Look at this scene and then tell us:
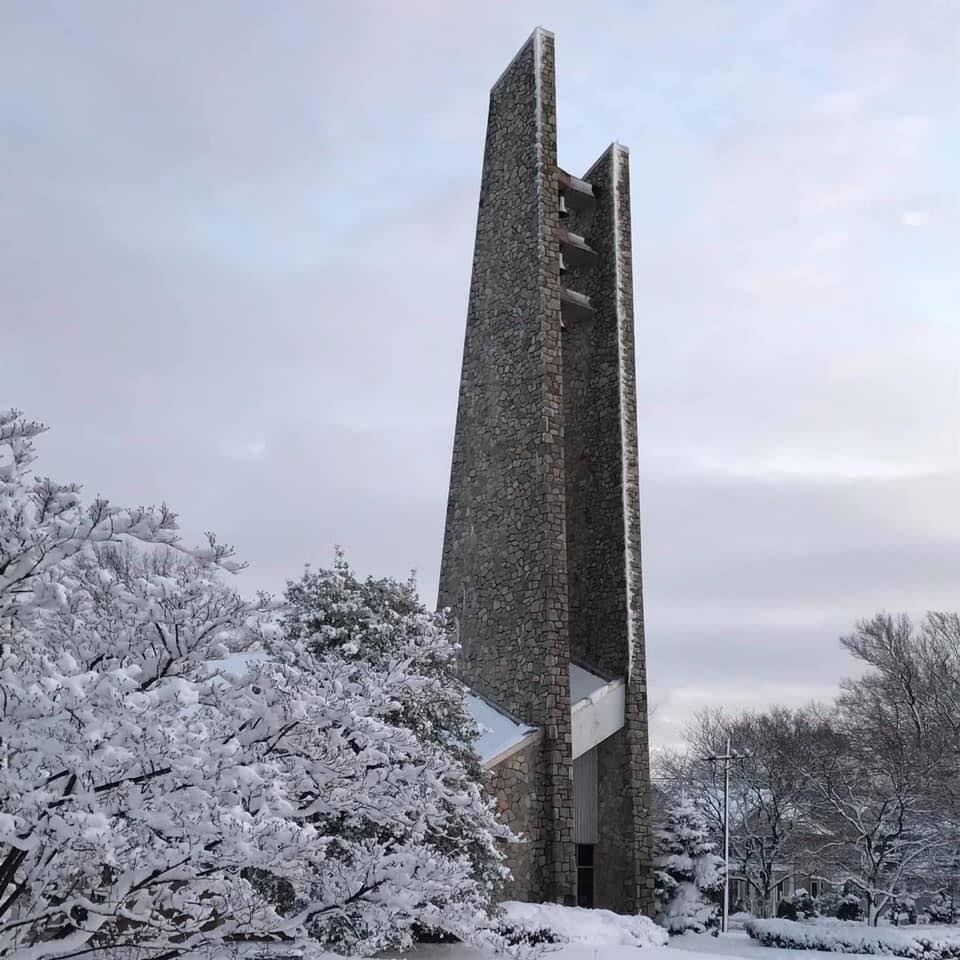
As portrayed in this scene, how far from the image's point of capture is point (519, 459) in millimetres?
18359

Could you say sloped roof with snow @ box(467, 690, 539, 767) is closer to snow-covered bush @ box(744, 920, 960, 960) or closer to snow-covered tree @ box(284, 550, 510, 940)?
snow-covered tree @ box(284, 550, 510, 940)

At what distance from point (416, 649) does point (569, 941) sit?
5645 millimetres

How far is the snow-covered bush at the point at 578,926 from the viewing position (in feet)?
44.1

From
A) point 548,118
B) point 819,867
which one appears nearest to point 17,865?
point 548,118

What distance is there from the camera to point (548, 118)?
764 inches

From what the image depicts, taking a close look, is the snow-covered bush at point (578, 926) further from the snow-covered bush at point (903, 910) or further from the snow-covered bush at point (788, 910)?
the snow-covered bush at point (788, 910)

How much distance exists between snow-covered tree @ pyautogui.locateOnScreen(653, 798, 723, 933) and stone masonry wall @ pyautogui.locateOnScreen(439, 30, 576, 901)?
25.8ft

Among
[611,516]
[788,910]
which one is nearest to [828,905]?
[788,910]

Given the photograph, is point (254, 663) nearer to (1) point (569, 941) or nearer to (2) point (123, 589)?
(2) point (123, 589)

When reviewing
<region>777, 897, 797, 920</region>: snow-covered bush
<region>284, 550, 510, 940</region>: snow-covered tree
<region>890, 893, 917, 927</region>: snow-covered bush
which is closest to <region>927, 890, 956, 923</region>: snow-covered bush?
<region>890, 893, 917, 927</region>: snow-covered bush

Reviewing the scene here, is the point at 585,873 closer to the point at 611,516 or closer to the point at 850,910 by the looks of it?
the point at 611,516

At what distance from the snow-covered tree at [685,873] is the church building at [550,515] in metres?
5.01

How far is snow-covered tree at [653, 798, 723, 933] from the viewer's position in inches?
893

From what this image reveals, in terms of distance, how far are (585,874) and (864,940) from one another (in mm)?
5251
